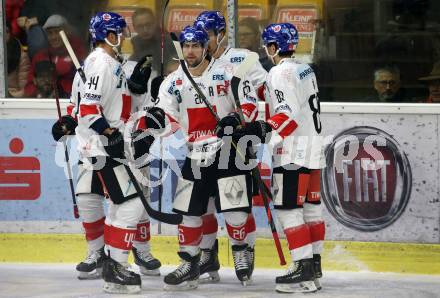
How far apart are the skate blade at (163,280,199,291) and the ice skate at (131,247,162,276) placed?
0.43 metres

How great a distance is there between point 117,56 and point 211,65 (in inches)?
21.7

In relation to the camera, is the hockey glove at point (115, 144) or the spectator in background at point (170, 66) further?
the spectator in background at point (170, 66)

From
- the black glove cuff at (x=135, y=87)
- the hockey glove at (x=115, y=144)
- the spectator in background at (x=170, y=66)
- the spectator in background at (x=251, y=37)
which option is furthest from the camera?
the spectator in background at (x=170, y=66)

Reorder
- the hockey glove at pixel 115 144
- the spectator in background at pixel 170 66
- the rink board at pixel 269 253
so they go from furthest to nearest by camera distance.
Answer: the spectator in background at pixel 170 66, the rink board at pixel 269 253, the hockey glove at pixel 115 144

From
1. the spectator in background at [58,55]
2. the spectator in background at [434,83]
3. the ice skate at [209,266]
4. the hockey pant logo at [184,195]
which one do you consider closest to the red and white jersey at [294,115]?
the hockey pant logo at [184,195]

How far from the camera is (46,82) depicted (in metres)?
8.70

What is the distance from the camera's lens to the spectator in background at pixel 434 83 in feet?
26.9

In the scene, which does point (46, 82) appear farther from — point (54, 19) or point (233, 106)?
point (233, 106)

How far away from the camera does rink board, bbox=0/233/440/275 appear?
26.3ft

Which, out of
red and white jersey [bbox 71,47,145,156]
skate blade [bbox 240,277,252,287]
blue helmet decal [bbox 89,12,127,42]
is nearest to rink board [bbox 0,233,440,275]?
skate blade [bbox 240,277,252,287]

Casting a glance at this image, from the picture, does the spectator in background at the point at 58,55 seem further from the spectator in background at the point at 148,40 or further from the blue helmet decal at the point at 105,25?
the blue helmet decal at the point at 105,25

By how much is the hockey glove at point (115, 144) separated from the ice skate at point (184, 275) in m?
0.70

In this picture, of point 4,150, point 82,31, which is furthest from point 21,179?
point 82,31

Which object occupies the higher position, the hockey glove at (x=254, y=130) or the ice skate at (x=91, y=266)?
the hockey glove at (x=254, y=130)
